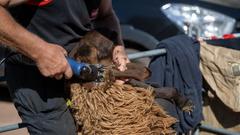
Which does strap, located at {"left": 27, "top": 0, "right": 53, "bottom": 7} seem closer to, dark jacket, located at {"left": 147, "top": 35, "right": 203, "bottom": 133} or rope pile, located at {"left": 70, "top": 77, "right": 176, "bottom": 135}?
rope pile, located at {"left": 70, "top": 77, "right": 176, "bottom": 135}

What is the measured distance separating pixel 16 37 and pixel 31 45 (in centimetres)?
7

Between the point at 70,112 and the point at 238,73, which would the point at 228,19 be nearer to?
the point at 238,73

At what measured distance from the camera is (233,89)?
4074 millimetres

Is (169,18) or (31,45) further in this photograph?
(169,18)

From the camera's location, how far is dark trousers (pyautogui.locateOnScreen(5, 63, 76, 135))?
8.98 feet

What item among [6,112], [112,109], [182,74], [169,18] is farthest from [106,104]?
[6,112]

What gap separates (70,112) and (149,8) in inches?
127

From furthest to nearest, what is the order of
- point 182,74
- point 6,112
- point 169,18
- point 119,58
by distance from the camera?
point 6,112, point 169,18, point 182,74, point 119,58

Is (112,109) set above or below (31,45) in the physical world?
below

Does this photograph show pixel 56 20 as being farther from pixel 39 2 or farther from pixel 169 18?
pixel 169 18

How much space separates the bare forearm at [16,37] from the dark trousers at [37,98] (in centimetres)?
30

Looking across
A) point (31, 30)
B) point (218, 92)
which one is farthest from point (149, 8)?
point (31, 30)

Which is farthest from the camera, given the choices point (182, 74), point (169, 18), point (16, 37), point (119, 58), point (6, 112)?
point (6, 112)

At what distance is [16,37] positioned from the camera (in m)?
2.40
